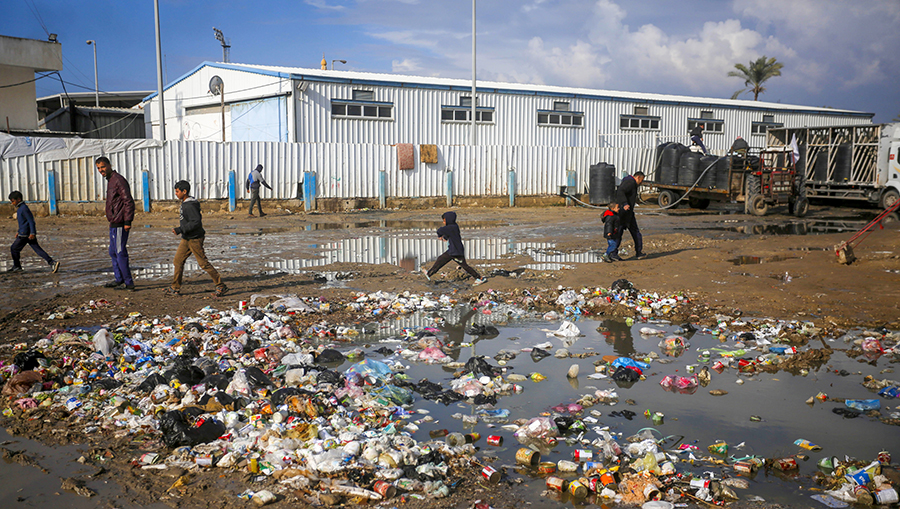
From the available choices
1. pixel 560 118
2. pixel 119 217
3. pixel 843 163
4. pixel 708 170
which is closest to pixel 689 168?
pixel 708 170

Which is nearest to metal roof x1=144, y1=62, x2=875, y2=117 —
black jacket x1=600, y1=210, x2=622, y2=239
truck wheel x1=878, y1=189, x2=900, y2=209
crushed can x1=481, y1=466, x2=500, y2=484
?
truck wheel x1=878, y1=189, x2=900, y2=209

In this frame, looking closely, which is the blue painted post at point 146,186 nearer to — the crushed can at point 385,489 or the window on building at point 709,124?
the crushed can at point 385,489

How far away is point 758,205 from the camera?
66.0 ft

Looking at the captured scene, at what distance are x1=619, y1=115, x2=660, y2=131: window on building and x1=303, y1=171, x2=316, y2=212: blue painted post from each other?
640 inches

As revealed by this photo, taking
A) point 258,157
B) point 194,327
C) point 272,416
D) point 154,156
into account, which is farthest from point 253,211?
point 272,416

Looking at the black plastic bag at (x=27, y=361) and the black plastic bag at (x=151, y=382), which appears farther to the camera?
the black plastic bag at (x=27, y=361)

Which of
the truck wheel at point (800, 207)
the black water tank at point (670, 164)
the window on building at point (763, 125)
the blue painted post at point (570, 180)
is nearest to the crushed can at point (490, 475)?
the truck wheel at point (800, 207)

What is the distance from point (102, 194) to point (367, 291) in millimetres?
13818

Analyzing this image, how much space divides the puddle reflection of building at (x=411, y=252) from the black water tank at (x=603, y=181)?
11.2 meters

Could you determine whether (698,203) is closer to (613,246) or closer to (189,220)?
(613,246)

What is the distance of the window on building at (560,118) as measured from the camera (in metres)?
28.3

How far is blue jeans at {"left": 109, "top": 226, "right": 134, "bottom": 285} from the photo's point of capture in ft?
27.7

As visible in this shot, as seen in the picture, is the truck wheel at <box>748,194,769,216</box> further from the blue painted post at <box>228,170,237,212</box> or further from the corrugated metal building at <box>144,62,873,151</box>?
the blue painted post at <box>228,170,237,212</box>

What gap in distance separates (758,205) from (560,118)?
11001mm
